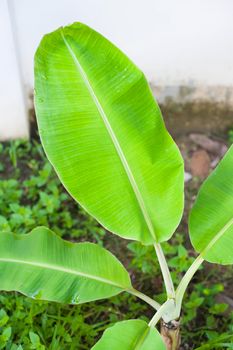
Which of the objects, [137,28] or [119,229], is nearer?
[119,229]

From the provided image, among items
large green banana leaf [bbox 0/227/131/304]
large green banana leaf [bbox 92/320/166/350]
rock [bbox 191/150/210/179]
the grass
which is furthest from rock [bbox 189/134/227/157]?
large green banana leaf [bbox 92/320/166/350]

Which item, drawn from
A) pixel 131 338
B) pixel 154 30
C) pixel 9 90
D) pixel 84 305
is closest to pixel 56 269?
pixel 131 338

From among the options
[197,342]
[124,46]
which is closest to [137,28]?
[124,46]

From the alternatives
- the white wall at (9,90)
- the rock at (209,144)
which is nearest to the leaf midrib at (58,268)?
the white wall at (9,90)

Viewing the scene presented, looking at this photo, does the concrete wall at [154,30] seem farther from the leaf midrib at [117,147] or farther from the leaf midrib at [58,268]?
the leaf midrib at [58,268]

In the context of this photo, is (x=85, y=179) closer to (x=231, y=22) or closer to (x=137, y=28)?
(x=137, y=28)

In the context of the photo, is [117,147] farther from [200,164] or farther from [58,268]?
[200,164]
